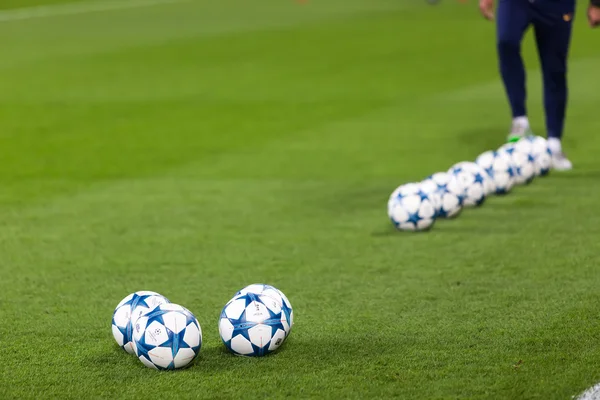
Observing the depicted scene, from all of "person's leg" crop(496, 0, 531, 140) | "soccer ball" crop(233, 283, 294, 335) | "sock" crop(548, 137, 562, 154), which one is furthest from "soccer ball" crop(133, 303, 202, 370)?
"sock" crop(548, 137, 562, 154)

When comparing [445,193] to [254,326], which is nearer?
[254,326]

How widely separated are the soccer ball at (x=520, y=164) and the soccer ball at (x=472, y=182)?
54 centimetres

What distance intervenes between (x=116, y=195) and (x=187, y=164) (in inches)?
55.6

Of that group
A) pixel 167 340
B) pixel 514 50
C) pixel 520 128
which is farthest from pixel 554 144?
pixel 167 340

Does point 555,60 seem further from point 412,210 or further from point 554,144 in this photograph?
point 412,210

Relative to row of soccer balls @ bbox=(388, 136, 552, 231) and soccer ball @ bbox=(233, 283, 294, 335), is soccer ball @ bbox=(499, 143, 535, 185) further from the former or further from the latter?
soccer ball @ bbox=(233, 283, 294, 335)

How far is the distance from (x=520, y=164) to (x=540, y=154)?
1.29 ft

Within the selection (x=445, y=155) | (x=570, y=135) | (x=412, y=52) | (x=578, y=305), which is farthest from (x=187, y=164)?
(x=412, y=52)

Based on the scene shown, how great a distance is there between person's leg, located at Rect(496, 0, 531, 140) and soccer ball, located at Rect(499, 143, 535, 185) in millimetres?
907

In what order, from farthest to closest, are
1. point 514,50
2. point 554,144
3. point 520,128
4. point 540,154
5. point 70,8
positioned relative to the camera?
point 70,8, point 520,128, point 554,144, point 514,50, point 540,154

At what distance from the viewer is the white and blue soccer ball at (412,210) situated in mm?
7176

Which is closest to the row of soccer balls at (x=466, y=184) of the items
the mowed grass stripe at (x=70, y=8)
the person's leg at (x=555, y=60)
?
the person's leg at (x=555, y=60)

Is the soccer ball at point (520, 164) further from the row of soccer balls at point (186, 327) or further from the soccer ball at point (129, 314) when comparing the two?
the soccer ball at point (129, 314)

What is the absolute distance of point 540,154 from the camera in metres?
8.80
